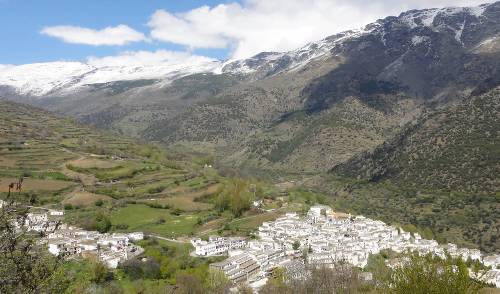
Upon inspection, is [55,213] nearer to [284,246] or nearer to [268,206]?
[284,246]

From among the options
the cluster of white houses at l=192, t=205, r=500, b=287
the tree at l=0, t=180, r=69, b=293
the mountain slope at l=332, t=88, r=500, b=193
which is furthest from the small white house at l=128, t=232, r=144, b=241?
the mountain slope at l=332, t=88, r=500, b=193

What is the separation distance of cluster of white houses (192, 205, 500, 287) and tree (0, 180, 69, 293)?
38.4 m

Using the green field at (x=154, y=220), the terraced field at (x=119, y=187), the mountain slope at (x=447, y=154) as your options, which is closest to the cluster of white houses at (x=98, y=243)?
the terraced field at (x=119, y=187)

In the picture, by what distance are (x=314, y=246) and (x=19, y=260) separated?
177 feet

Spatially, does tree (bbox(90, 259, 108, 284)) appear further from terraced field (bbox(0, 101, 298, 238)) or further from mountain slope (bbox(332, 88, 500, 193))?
mountain slope (bbox(332, 88, 500, 193))

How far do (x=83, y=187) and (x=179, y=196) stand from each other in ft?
52.7

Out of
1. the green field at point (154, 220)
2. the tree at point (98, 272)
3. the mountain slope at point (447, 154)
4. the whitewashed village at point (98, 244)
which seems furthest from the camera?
the mountain slope at point (447, 154)

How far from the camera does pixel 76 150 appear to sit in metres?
114

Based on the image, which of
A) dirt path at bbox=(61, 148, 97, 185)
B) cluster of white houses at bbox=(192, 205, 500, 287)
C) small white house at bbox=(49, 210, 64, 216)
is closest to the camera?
cluster of white houses at bbox=(192, 205, 500, 287)

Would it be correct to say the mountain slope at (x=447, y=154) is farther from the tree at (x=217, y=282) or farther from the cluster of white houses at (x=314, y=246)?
the tree at (x=217, y=282)

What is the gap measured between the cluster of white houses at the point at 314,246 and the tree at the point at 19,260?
126 ft

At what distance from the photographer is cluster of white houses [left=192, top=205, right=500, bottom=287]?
186 feet

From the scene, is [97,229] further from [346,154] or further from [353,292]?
[346,154]

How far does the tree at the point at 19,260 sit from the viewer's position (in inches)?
503
